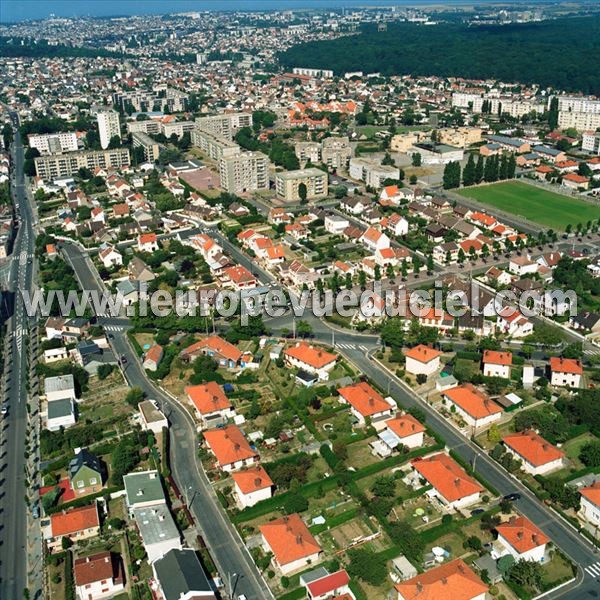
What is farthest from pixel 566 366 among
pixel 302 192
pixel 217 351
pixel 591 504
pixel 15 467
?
pixel 302 192

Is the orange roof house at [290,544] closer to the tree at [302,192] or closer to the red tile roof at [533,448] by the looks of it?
the red tile roof at [533,448]

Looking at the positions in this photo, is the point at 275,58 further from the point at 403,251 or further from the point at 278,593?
the point at 278,593

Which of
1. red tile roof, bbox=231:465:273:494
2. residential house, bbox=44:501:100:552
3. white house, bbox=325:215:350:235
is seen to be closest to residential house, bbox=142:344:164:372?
red tile roof, bbox=231:465:273:494

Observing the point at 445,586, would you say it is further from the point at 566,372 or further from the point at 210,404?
the point at 566,372

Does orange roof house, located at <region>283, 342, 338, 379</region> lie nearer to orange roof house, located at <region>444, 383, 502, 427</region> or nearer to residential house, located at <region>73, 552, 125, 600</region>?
orange roof house, located at <region>444, 383, 502, 427</region>

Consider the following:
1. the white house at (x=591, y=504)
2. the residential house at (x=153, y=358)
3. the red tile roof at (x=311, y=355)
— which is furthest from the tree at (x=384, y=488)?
the residential house at (x=153, y=358)

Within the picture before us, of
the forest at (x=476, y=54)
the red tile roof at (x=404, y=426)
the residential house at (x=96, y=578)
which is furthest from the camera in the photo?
the forest at (x=476, y=54)
